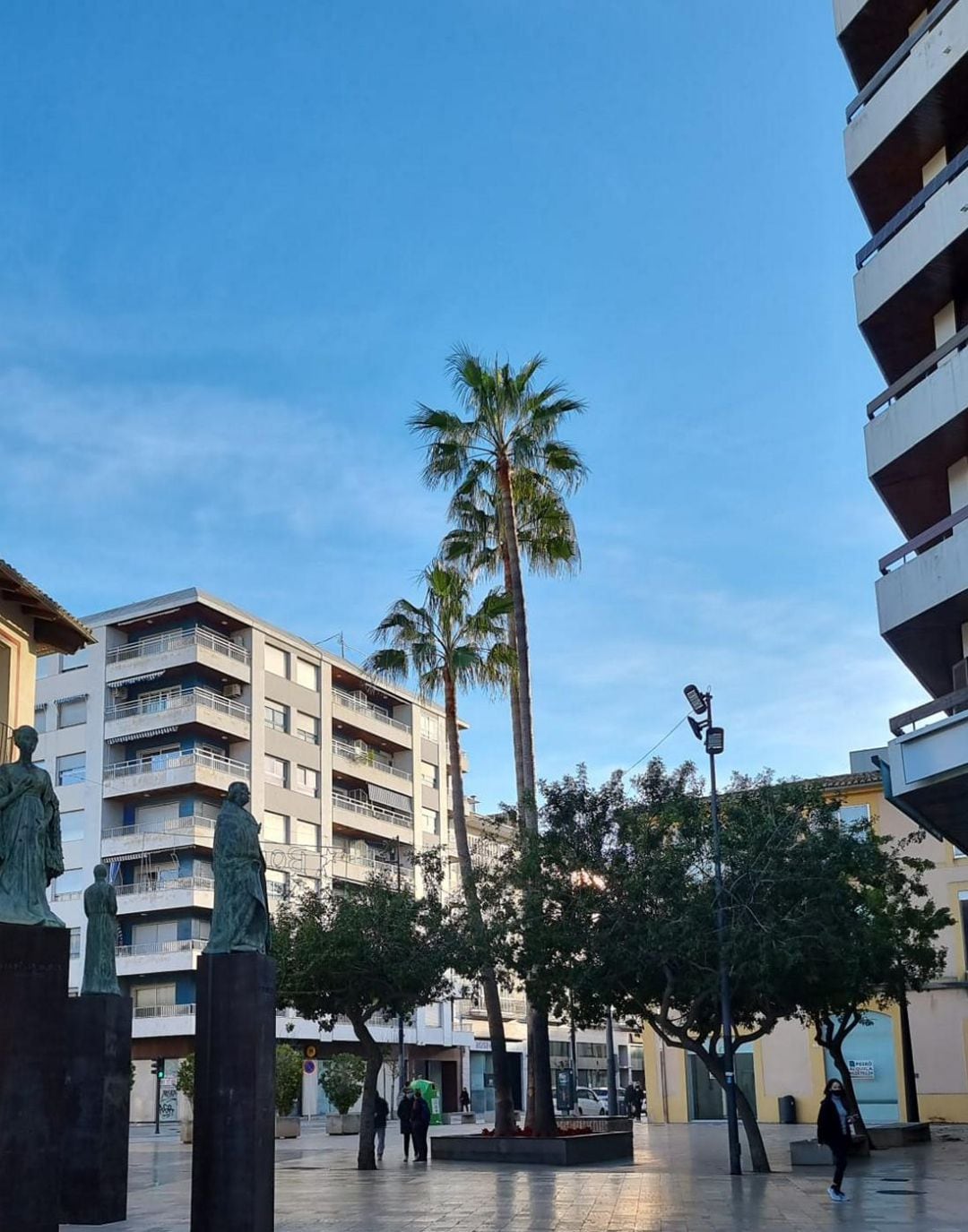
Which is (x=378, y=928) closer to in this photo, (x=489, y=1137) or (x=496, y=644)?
(x=489, y=1137)

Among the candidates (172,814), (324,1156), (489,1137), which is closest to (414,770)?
(172,814)

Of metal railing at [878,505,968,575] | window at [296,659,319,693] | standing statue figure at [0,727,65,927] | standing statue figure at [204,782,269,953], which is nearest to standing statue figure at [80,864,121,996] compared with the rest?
standing statue figure at [204,782,269,953]

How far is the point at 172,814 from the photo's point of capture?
60.1 meters

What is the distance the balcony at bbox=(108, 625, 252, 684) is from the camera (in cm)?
6088

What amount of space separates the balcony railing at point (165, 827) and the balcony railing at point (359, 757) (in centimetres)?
1096

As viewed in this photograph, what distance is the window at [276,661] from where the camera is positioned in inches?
2584

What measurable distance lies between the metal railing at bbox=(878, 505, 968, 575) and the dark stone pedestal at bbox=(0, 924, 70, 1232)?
13917 mm

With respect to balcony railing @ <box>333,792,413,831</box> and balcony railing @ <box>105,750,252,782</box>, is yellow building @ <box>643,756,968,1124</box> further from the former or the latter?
balcony railing @ <box>333,792,413,831</box>

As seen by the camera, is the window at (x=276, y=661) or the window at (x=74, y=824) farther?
the window at (x=276, y=661)

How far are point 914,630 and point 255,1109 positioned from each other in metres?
13.5

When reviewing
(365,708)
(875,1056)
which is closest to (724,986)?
(875,1056)

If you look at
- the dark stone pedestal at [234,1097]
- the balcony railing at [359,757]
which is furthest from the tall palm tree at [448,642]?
the balcony railing at [359,757]

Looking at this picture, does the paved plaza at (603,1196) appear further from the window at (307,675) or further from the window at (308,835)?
the window at (307,675)

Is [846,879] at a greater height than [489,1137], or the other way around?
[846,879]
